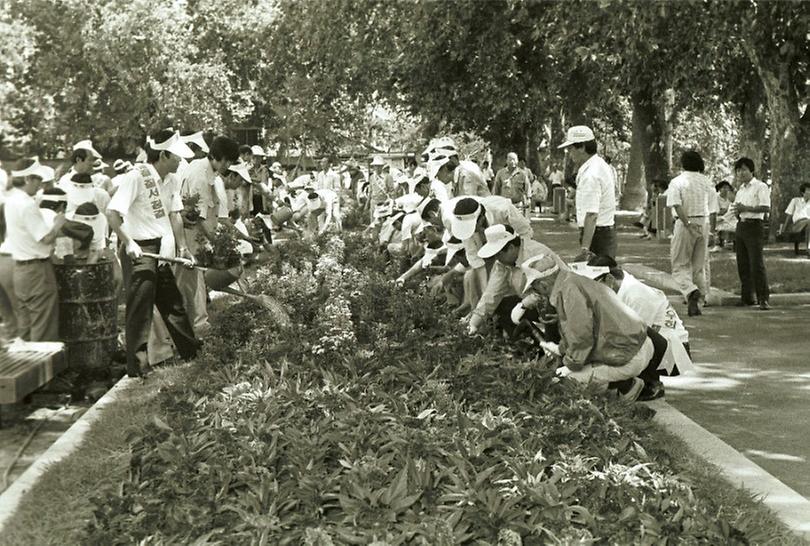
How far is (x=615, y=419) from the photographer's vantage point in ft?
22.0

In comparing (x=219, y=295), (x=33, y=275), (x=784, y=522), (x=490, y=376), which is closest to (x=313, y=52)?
(x=219, y=295)

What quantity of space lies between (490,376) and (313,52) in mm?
25009

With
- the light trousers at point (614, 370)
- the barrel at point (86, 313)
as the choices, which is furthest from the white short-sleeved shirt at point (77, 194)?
the light trousers at point (614, 370)

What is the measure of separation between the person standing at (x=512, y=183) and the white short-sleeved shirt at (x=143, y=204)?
16826 millimetres

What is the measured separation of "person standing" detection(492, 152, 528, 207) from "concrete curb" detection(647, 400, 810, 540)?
61.8 ft

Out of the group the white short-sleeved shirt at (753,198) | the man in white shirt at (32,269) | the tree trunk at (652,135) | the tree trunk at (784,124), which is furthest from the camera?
the tree trunk at (652,135)

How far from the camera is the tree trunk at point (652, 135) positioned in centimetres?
2994

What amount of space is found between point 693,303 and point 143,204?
21.5ft

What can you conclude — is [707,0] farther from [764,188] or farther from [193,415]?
[193,415]

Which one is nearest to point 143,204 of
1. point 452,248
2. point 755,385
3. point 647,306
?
point 452,248

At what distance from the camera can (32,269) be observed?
9.96 metres

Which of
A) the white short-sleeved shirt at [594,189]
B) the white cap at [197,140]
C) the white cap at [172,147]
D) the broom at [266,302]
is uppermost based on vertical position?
the white cap at [197,140]

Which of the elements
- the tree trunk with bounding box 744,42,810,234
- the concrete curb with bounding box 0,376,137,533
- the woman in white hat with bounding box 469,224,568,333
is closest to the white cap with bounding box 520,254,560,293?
the woman in white hat with bounding box 469,224,568,333

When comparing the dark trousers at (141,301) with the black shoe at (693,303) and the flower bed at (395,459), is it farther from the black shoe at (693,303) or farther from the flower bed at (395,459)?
the black shoe at (693,303)
